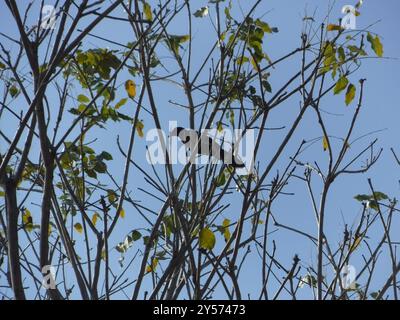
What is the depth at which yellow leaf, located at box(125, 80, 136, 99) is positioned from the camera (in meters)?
3.11

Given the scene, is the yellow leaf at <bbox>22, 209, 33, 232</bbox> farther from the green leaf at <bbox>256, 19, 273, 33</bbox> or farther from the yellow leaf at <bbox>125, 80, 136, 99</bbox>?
the green leaf at <bbox>256, 19, 273, 33</bbox>

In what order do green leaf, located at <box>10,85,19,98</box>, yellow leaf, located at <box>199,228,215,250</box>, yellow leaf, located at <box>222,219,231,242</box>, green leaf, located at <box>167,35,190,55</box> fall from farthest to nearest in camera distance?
green leaf, located at <box>10,85,19,98</box>, green leaf, located at <box>167,35,190,55</box>, yellow leaf, located at <box>222,219,231,242</box>, yellow leaf, located at <box>199,228,215,250</box>

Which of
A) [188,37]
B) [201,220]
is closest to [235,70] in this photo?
[188,37]

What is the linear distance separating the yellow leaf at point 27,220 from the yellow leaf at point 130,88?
0.71 m

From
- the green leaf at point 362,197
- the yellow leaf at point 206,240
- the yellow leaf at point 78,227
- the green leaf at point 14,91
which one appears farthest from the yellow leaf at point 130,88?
the green leaf at point 362,197

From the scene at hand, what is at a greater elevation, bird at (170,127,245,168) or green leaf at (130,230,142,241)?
bird at (170,127,245,168)

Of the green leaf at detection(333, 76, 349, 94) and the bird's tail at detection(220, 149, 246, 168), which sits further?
the green leaf at detection(333, 76, 349, 94)

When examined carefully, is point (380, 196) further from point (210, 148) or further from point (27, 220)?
point (27, 220)

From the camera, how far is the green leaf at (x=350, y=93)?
2979 millimetres

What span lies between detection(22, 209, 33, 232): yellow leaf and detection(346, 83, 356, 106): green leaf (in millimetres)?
1465

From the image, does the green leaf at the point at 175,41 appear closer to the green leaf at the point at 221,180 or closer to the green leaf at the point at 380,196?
the green leaf at the point at 221,180

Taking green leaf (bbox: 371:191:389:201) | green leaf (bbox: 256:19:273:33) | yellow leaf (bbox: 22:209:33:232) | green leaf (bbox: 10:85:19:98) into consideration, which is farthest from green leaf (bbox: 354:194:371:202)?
green leaf (bbox: 10:85:19:98)

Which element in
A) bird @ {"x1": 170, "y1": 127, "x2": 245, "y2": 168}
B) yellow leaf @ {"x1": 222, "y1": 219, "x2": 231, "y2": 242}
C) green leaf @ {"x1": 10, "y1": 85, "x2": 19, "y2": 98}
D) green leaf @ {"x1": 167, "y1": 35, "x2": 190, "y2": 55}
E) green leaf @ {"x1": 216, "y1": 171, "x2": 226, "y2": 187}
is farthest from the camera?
green leaf @ {"x1": 10, "y1": 85, "x2": 19, "y2": 98}
